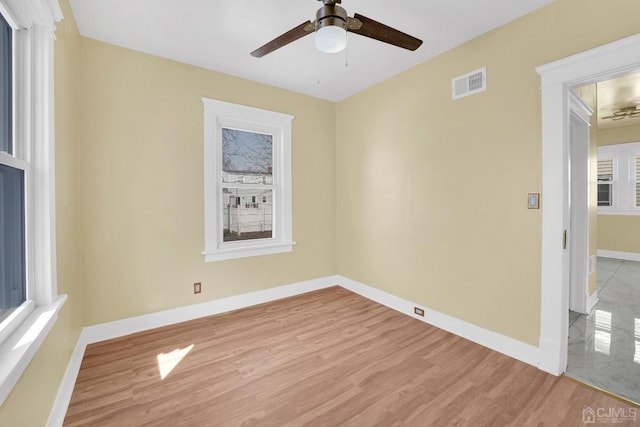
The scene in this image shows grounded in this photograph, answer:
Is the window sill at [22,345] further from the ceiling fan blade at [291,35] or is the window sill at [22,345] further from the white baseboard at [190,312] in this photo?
the ceiling fan blade at [291,35]

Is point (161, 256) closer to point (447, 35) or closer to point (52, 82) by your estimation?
point (52, 82)

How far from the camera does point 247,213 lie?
357cm

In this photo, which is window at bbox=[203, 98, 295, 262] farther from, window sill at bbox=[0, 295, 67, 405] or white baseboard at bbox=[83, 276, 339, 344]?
window sill at bbox=[0, 295, 67, 405]

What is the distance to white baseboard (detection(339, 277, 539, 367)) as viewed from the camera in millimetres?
2203

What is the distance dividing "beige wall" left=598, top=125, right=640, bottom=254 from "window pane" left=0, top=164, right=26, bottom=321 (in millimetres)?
8994

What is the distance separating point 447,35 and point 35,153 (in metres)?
3.10

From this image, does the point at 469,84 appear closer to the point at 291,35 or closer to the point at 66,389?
the point at 291,35

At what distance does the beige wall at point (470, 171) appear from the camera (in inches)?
83.6

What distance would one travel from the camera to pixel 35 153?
1.48 m

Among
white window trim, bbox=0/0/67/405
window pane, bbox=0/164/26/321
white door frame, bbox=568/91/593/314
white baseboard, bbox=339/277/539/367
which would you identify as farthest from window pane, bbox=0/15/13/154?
white door frame, bbox=568/91/593/314

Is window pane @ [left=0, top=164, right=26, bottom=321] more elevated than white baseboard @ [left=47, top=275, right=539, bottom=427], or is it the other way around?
window pane @ [left=0, top=164, right=26, bottom=321]

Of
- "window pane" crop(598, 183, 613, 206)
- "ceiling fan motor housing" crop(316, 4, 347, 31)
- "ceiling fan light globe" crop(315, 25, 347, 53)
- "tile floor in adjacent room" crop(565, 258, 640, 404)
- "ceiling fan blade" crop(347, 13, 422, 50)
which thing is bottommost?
"tile floor in adjacent room" crop(565, 258, 640, 404)

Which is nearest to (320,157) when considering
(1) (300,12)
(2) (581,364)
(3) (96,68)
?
(1) (300,12)

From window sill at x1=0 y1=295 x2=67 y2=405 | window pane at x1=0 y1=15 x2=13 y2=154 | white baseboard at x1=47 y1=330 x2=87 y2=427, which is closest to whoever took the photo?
window sill at x1=0 y1=295 x2=67 y2=405
